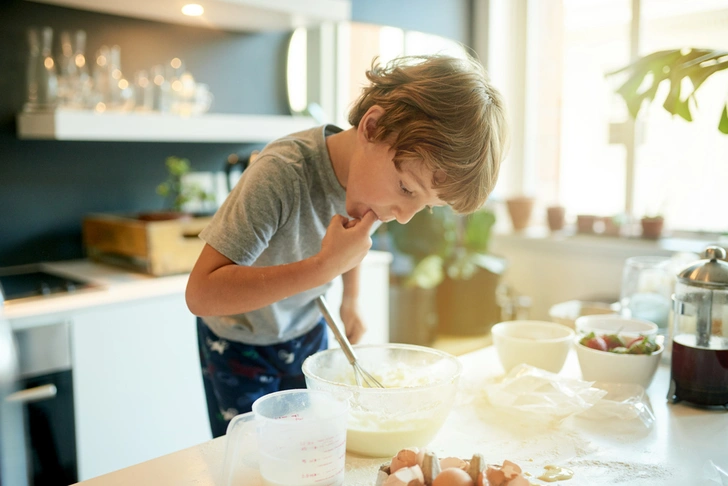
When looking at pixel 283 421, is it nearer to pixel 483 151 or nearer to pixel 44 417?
pixel 483 151

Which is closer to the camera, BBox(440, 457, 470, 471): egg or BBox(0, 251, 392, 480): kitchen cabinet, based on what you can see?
BBox(440, 457, 470, 471): egg

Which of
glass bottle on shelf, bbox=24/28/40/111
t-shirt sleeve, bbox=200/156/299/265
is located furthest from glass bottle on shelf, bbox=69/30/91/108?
t-shirt sleeve, bbox=200/156/299/265

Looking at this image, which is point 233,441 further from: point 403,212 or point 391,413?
point 403,212

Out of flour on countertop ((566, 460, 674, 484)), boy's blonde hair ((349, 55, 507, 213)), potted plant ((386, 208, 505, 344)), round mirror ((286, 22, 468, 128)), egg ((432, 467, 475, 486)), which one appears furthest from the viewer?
potted plant ((386, 208, 505, 344))

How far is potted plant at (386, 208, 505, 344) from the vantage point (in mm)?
2803

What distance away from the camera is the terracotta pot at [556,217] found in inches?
120

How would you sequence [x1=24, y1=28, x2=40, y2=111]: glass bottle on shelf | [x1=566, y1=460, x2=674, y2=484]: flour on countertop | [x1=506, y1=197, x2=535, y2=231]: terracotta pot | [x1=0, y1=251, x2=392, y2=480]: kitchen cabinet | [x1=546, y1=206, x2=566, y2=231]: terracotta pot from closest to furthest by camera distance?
[x1=566, y1=460, x2=674, y2=484]: flour on countertop, [x1=0, y1=251, x2=392, y2=480]: kitchen cabinet, [x1=24, y1=28, x2=40, y2=111]: glass bottle on shelf, [x1=546, y1=206, x2=566, y2=231]: terracotta pot, [x1=506, y1=197, x2=535, y2=231]: terracotta pot

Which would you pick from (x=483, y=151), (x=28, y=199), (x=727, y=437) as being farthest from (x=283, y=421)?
(x=28, y=199)

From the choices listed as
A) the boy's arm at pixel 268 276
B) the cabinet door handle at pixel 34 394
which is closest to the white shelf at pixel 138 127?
the cabinet door handle at pixel 34 394

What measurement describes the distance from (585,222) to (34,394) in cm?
239

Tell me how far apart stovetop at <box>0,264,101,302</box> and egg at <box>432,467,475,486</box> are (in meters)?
1.40

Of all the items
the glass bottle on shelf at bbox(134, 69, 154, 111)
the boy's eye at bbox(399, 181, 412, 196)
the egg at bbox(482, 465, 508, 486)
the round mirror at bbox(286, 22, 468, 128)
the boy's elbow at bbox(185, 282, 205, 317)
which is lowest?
the egg at bbox(482, 465, 508, 486)

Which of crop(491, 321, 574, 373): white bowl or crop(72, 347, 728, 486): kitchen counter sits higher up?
crop(491, 321, 574, 373): white bowl

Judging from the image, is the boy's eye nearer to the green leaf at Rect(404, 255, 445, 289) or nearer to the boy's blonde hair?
the boy's blonde hair
